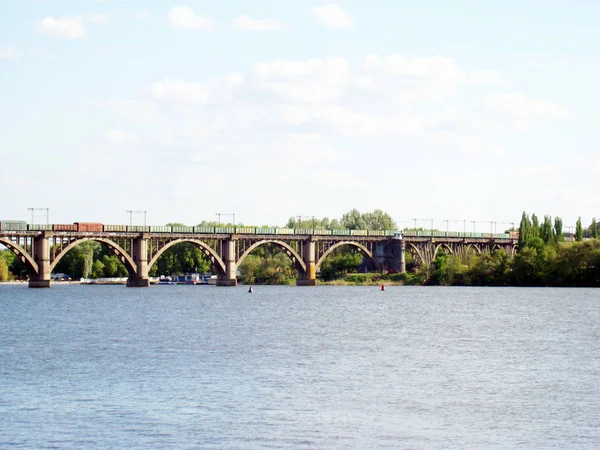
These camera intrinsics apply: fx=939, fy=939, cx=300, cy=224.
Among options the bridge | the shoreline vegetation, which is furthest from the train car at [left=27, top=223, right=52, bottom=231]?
the shoreline vegetation

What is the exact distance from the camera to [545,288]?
455 ft

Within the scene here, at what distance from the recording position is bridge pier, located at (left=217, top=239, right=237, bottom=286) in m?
146

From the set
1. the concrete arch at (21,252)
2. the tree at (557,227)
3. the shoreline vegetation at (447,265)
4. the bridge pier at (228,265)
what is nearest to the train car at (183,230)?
the bridge pier at (228,265)

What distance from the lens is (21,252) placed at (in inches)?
4823

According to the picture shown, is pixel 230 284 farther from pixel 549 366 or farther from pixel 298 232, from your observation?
pixel 549 366

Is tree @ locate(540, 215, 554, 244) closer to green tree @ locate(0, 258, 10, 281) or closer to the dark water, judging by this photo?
the dark water

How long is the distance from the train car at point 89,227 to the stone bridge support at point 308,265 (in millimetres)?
37811

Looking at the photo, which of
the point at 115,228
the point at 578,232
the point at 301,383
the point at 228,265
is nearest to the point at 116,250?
the point at 115,228

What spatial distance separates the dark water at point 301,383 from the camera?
2805cm

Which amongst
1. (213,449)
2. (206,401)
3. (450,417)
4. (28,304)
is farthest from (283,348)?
(28,304)

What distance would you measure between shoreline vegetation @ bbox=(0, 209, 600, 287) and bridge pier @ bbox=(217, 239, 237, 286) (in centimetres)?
1478

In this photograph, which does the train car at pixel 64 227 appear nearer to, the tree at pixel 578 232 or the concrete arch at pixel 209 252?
the concrete arch at pixel 209 252

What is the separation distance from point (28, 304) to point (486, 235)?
113060mm

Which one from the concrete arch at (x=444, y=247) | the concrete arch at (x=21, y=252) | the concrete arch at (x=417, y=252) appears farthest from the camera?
the concrete arch at (x=444, y=247)
